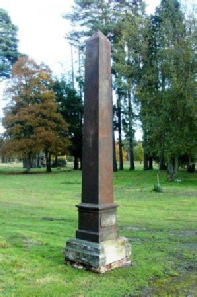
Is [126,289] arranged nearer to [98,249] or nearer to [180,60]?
[98,249]

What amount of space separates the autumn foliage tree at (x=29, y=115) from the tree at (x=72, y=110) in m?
3.48

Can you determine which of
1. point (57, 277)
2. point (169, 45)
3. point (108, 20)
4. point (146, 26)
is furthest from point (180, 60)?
point (57, 277)

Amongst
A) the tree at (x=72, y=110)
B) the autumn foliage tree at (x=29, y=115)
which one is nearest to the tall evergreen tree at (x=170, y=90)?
the autumn foliage tree at (x=29, y=115)

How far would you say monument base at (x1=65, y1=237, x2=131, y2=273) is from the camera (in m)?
4.38

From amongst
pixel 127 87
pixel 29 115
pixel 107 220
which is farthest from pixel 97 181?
pixel 29 115

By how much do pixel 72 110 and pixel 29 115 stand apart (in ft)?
22.0

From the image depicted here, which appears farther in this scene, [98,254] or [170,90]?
[170,90]

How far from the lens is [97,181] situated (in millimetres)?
4531

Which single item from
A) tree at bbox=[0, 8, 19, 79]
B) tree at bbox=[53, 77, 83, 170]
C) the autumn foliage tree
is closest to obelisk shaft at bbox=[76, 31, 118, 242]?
the autumn foliage tree

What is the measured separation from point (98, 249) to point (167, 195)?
33.5ft

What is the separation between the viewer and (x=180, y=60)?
18938 millimetres

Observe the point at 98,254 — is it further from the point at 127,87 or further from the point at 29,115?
the point at 29,115

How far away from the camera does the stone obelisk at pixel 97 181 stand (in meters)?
4.49

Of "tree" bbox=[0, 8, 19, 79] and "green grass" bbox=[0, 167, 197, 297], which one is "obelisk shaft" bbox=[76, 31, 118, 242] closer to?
"green grass" bbox=[0, 167, 197, 297]
